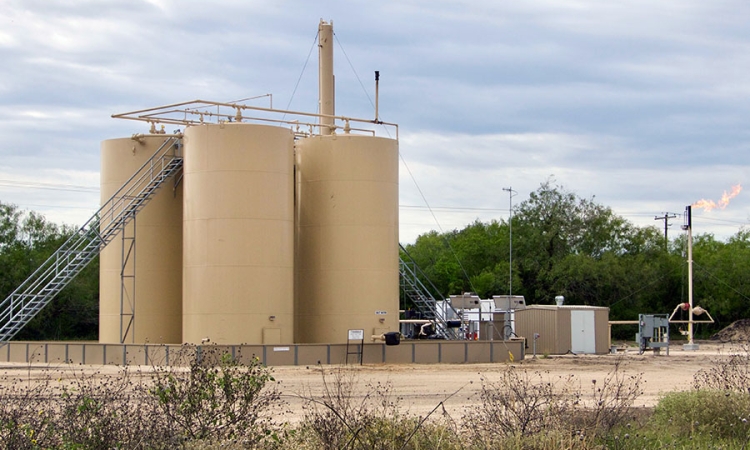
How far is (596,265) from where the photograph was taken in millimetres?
71375

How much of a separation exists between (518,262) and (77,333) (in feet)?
111

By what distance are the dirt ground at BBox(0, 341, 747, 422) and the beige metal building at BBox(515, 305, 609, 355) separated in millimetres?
1933

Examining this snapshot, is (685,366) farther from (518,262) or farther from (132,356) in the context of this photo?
(518,262)

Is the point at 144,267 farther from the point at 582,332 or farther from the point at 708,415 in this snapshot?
the point at 708,415

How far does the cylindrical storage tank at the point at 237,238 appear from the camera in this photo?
117ft

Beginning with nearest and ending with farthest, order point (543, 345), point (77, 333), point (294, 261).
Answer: point (294, 261) < point (543, 345) < point (77, 333)

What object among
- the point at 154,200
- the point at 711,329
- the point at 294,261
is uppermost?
the point at 154,200

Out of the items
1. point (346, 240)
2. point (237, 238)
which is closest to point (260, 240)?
point (237, 238)

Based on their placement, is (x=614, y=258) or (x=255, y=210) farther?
(x=614, y=258)

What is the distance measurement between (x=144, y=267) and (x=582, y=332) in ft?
66.0

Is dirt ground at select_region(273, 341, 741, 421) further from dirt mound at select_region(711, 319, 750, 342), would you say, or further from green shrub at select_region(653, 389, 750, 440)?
dirt mound at select_region(711, 319, 750, 342)

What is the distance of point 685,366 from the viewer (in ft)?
121

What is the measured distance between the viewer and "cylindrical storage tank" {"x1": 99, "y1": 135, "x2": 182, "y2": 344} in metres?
40.1

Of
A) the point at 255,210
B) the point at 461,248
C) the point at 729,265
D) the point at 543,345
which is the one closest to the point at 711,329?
the point at 729,265
